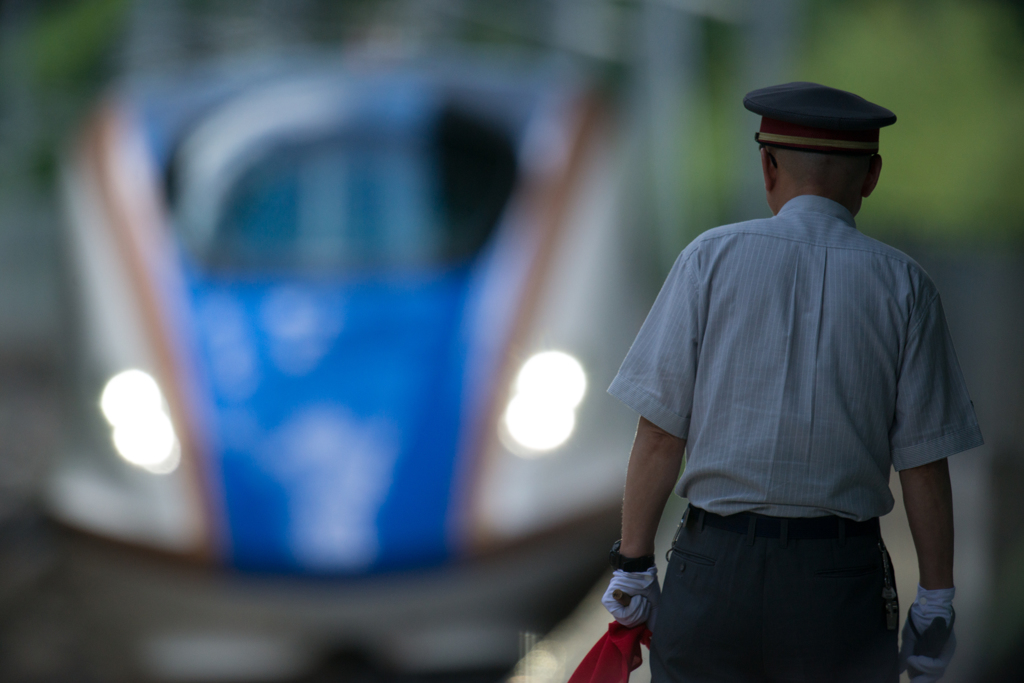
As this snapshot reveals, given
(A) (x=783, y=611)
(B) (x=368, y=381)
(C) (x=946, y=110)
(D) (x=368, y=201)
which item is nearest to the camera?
(A) (x=783, y=611)

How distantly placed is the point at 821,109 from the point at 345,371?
168 cm

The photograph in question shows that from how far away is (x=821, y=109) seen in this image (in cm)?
142

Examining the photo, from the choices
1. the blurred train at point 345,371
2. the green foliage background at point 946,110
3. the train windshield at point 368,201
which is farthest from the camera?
the green foliage background at point 946,110

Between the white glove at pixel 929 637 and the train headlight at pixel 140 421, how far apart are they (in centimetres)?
188

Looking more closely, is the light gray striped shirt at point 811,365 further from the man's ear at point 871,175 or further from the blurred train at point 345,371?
the blurred train at point 345,371

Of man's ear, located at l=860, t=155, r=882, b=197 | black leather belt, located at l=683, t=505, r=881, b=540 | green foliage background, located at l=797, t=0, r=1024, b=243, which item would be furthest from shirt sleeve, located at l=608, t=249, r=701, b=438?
green foliage background, located at l=797, t=0, r=1024, b=243

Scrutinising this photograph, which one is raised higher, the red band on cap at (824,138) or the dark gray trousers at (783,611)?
the red band on cap at (824,138)

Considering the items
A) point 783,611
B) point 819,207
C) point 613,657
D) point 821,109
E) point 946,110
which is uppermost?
point 946,110

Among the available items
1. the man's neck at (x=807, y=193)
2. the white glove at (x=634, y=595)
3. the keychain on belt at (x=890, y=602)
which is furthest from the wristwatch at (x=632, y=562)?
the man's neck at (x=807, y=193)

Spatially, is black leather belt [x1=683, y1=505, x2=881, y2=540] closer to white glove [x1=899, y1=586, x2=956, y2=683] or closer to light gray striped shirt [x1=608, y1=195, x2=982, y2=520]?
light gray striped shirt [x1=608, y1=195, x2=982, y2=520]

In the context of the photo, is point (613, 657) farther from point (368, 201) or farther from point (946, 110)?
point (946, 110)

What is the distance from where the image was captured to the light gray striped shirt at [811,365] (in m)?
1.38

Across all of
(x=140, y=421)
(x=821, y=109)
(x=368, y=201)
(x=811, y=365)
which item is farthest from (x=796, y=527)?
(x=368, y=201)

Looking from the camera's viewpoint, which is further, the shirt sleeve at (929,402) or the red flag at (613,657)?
the red flag at (613,657)
